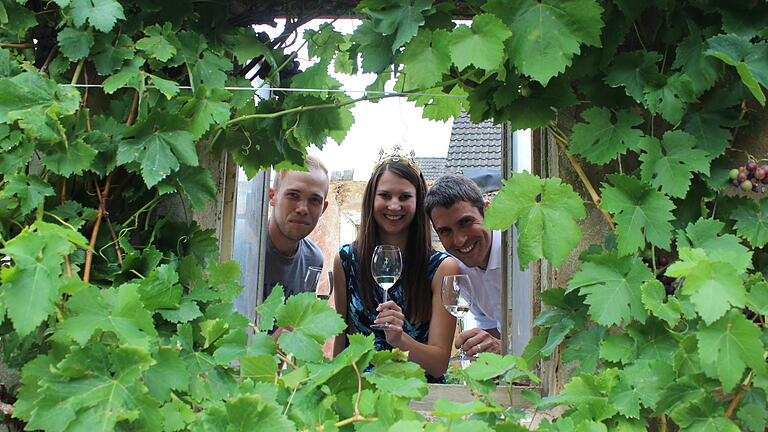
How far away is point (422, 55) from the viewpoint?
1.04 m

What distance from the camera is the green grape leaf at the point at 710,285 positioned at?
2.67 ft

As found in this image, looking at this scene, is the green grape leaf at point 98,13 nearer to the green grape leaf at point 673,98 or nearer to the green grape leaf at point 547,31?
the green grape leaf at point 547,31

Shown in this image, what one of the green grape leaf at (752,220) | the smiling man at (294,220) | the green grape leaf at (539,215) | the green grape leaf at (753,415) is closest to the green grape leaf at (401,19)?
the green grape leaf at (539,215)

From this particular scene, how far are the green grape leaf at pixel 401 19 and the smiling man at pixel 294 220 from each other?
1.54 meters

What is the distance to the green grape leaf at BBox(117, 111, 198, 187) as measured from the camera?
1034 mm

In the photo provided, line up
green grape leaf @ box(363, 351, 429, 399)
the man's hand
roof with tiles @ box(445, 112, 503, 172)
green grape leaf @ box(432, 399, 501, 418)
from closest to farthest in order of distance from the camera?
green grape leaf @ box(432, 399, 501, 418)
green grape leaf @ box(363, 351, 429, 399)
the man's hand
roof with tiles @ box(445, 112, 503, 172)

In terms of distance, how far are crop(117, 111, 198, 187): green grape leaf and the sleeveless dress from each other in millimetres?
1364

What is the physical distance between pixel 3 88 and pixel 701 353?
41.4 inches

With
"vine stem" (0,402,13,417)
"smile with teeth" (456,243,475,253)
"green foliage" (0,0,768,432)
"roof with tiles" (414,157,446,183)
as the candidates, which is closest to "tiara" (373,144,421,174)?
"smile with teeth" (456,243,475,253)

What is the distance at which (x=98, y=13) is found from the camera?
1.07m

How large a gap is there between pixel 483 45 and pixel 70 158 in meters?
0.66

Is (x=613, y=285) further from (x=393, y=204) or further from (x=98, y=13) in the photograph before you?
(x=393, y=204)

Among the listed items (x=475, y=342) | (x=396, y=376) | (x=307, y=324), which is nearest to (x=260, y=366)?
(x=307, y=324)

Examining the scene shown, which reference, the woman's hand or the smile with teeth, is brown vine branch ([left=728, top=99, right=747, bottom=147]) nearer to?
the woman's hand
